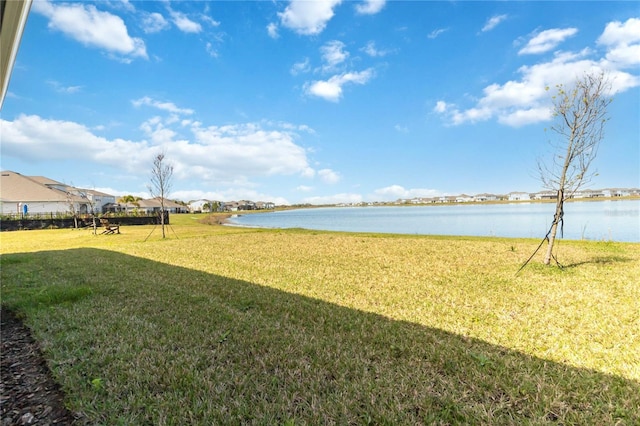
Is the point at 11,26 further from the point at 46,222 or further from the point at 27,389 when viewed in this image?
the point at 46,222

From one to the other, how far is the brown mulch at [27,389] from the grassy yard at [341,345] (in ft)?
0.37

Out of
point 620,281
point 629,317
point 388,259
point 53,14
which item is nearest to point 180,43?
point 53,14

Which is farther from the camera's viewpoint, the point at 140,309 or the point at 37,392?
the point at 140,309

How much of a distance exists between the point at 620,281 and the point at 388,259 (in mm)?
5359

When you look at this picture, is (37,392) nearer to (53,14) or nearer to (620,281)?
(53,14)

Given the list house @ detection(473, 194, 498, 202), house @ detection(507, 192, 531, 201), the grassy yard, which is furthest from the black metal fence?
house @ detection(473, 194, 498, 202)

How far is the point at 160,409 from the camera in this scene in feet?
7.29

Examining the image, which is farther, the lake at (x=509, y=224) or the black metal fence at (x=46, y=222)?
the black metal fence at (x=46, y=222)

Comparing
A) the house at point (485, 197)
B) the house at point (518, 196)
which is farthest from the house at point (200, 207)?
the house at point (518, 196)

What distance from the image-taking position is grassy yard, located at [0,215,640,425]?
7.38 feet

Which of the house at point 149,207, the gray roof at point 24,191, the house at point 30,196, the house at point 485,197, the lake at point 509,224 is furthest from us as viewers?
the house at point 485,197

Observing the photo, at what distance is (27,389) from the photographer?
258 cm

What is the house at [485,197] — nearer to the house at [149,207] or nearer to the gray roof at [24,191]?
the house at [149,207]

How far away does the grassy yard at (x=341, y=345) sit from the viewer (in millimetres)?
2250
